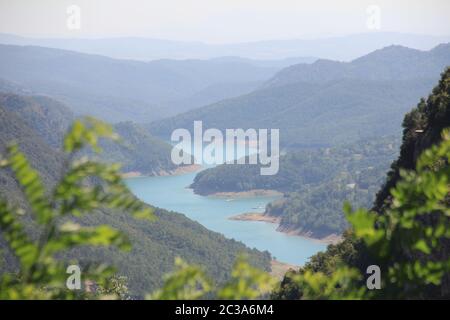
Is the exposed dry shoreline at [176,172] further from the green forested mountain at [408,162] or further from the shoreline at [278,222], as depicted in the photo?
the green forested mountain at [408,162]

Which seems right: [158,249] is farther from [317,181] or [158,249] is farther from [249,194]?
[317,181]

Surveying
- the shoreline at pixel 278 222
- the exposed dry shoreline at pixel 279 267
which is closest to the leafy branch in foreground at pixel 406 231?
the exposed dry shoreline at pixel 279 267

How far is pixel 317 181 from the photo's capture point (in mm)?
146250

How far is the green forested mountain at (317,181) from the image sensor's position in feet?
358

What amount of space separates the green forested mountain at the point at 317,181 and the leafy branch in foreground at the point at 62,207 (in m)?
95.4

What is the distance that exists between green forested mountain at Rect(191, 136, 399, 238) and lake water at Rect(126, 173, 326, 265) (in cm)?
343

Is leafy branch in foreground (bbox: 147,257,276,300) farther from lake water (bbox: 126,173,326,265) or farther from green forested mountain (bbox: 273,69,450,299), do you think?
lake water (bbox: 126,173,326,265)

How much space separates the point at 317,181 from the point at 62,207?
14485 cm

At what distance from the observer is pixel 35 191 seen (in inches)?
100

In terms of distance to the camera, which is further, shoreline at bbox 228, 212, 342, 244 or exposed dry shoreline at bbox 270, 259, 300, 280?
shoreline at bbox 228, 212, 342, 244

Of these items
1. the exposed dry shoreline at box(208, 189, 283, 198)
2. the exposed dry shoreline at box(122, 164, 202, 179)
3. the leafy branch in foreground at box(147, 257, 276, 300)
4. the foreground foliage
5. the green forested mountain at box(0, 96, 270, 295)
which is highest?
the foreground foliage

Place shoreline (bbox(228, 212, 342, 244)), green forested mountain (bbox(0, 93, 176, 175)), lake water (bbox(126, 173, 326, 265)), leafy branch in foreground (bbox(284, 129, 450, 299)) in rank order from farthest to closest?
green forested mountain (bbox(0, 93, 176, 175)) < shoreline (bbox(228, 212, 342, 244)) < lake water (bbox(126, 173, 326, 265)) < leafy branch in foreground (bbox(284, 129, 450, 299))

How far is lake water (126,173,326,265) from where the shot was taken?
95250mm

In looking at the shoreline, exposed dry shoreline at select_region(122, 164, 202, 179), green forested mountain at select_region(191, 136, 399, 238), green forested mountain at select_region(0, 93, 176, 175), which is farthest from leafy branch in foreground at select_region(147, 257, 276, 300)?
exposed dry shoreline at select_region(122, 164, 202, 179)
